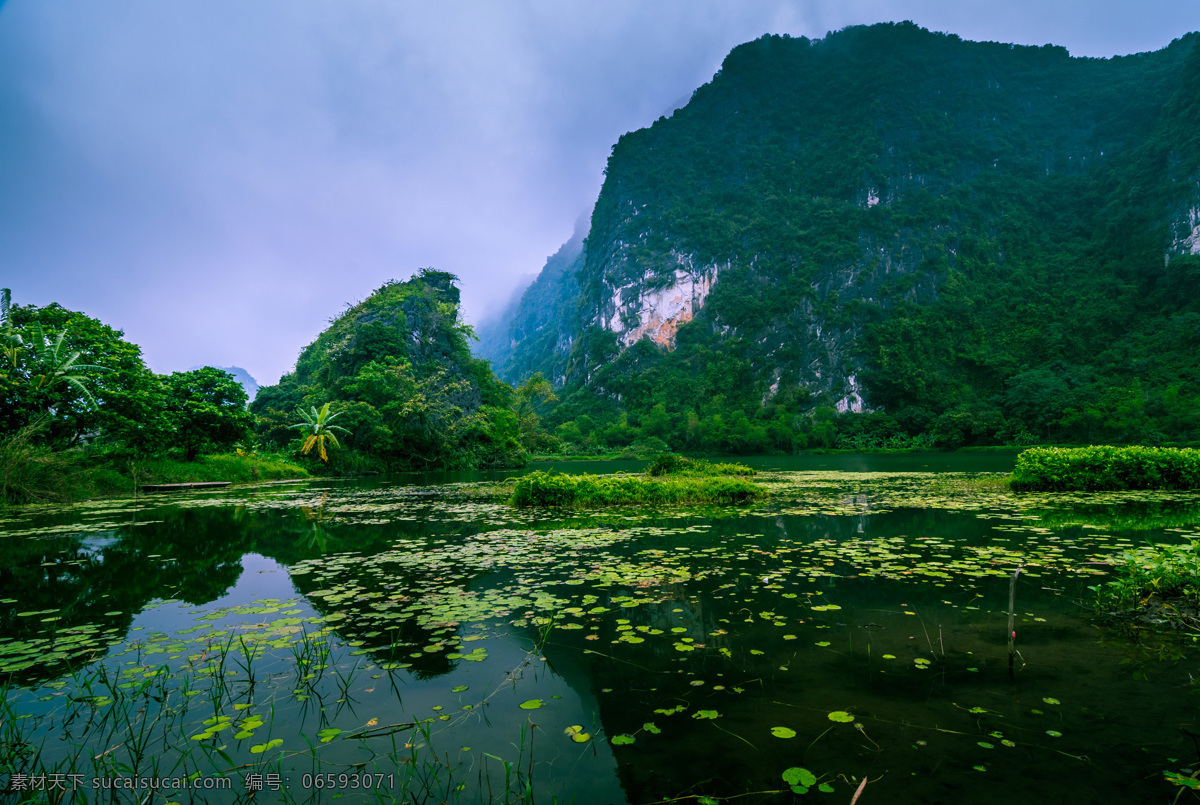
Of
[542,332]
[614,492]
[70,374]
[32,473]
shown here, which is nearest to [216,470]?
[70,374]

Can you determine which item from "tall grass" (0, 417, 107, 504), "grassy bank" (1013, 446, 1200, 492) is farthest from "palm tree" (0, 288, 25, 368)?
"grassy bank" (1013, 446, 1200, 492)

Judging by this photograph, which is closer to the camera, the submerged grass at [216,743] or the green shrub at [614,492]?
the submerged grass at [216,743]

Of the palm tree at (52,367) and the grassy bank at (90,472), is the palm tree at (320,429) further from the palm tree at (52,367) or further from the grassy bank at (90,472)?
the palm tree at (52,367)

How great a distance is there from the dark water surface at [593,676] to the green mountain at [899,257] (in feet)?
167

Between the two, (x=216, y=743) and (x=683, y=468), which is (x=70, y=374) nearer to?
(x=216, y=743)

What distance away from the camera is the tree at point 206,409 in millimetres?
19422

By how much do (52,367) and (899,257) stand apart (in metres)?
106

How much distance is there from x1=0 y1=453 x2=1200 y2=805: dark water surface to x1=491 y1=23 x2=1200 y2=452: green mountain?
167 feet

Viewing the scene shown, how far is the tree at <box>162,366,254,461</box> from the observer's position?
63.7 ft

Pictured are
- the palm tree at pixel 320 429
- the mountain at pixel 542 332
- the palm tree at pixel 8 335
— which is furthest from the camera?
the mountain at pixel 542 332

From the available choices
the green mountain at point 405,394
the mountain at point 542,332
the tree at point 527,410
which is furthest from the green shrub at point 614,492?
the mountain at point 542,332

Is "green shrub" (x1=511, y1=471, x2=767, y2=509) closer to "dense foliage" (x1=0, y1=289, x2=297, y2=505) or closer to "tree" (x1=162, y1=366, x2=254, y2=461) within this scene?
"dense foliage" (x1=0, y1=289, x2=297, y2=505)

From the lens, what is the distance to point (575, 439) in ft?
213

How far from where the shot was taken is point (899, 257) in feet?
291
